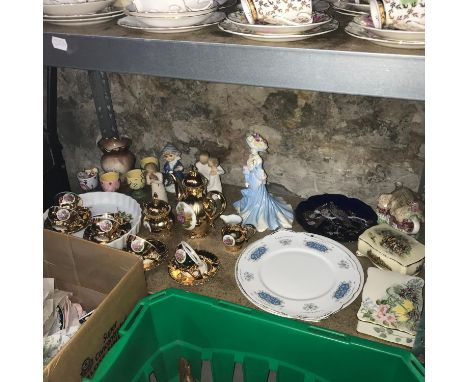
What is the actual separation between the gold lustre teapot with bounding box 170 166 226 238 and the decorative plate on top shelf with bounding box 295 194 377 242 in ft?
0.84

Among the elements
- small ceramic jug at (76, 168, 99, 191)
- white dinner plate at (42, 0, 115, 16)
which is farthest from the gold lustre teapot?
white dinner plate at (42, 0, 115, 16)

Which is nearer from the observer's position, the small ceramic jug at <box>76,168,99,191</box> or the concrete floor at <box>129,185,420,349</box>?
the concrete floor at <box>129,185,420,349</box>

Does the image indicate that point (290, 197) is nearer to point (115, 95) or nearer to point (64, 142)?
point (115, 95)

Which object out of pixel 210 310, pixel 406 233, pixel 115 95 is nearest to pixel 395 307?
pixel 406 233

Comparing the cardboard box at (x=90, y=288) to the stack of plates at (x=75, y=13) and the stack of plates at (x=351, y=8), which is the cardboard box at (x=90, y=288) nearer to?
the stack of plates at (x=75, y=13)

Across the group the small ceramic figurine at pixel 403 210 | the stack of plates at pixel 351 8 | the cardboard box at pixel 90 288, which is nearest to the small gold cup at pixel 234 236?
the cardboard box at pixel 90 288

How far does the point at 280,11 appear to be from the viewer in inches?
26.1

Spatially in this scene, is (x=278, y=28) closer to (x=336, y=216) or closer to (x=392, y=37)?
(x=392, y=37)

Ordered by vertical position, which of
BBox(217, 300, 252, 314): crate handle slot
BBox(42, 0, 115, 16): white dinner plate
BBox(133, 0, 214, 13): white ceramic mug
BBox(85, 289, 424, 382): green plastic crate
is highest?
BBox(133, 0, 214, 13): white ceramic mug

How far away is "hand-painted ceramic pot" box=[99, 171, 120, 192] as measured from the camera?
1332 millimetres

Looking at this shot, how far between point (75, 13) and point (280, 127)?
25.9 inches

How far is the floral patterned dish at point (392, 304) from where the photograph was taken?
2.74 feet

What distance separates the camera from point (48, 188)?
4.50 feet

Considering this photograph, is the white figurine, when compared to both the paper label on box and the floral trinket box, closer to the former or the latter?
the floral trinket box
